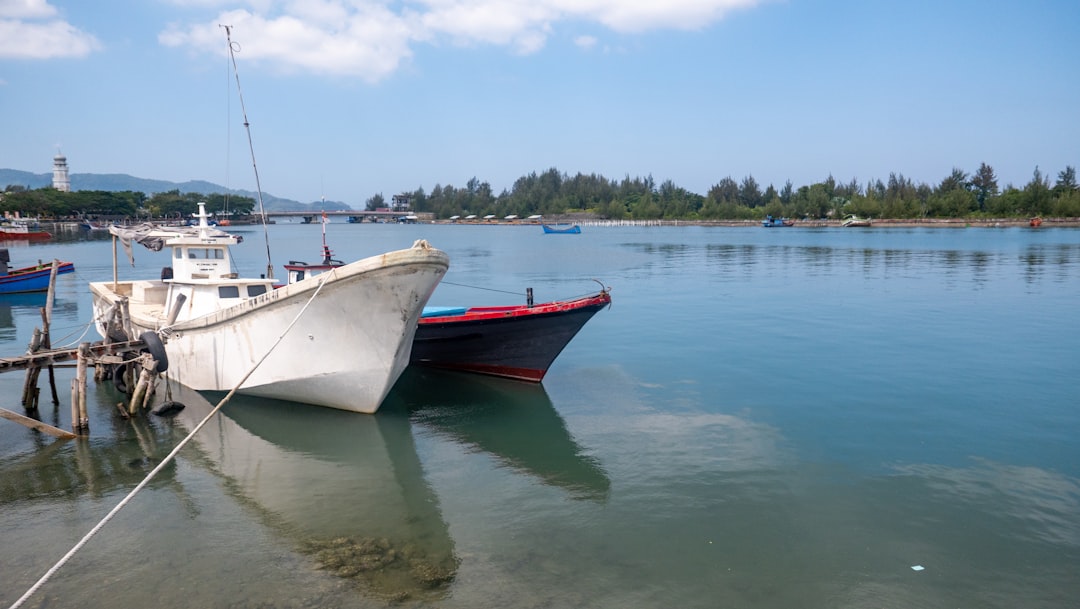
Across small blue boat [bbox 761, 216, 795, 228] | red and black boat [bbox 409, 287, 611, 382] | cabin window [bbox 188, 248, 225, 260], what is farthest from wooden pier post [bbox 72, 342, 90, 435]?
small blue boat [bbox 761, 216, 795, 228]

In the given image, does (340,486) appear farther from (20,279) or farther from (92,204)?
(92,204)

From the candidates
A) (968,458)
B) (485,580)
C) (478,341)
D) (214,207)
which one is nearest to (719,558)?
(485,580)

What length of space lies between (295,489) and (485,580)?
13.7ft

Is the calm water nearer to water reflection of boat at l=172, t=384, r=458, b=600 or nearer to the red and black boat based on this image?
water reflection of boat at l=172, t=384, r=458, b=600

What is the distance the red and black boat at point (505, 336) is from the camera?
15.7m

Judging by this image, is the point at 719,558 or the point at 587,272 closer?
the point at 719,558

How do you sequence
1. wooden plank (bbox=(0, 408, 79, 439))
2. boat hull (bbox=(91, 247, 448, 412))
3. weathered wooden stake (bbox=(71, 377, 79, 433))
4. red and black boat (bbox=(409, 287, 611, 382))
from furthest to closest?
red and black boat (bbox=(409, 287, 611, 382))
weathered wooden stake (bbox=(71, 377, 79, 433))
boat hull (bbox=(91, 247, 448, 412))
wooden plank (bbox=(0, 408, 79, 439))

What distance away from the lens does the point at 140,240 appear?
53.6 feet

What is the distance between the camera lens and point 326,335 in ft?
41.6

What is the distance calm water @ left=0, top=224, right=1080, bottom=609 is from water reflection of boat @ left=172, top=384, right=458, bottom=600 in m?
0.05

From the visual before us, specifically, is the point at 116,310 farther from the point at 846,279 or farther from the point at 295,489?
the point at 846,279

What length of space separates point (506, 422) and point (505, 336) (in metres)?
3.00

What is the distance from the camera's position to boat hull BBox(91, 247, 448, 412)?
469 inches

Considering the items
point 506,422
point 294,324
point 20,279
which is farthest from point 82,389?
point 20,279
